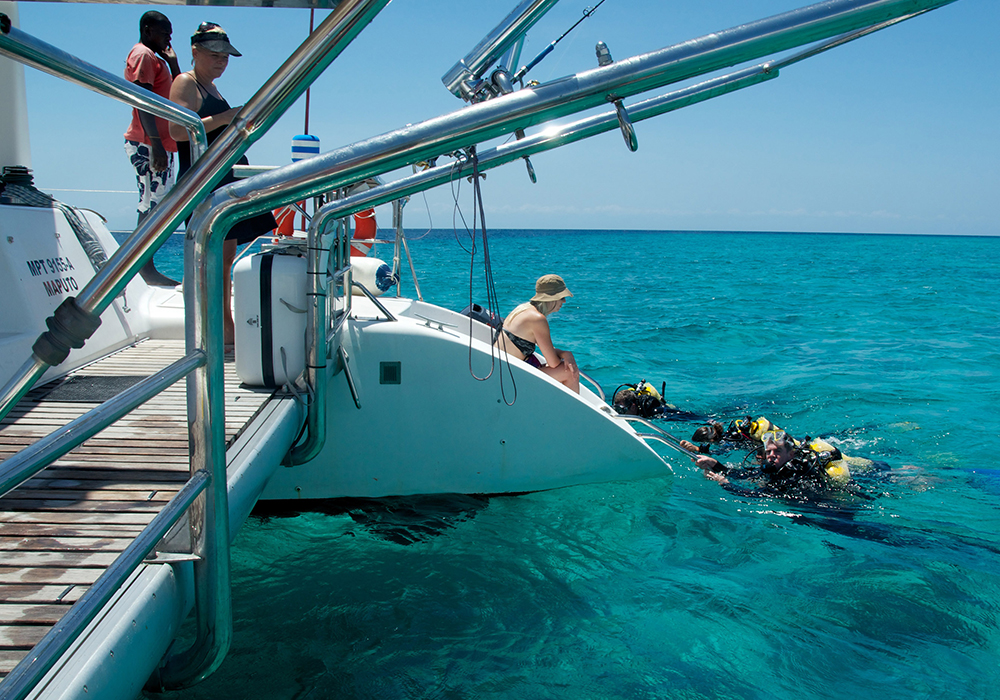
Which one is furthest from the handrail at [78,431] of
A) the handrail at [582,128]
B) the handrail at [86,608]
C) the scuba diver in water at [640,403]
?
the scuba diver in water at [640,403]

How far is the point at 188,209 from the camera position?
165 centimetres

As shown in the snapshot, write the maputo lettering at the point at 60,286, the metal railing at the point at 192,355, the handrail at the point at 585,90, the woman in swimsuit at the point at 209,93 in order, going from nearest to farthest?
the metal railing at the point at 192,355
the handrail at the point at 585,90
the maputo lettering at the point at 60,286
the woman in swimsuit at the point at 209,93

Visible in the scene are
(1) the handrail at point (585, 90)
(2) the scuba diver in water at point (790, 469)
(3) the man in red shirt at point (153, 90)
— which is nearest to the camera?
(1) the handrail at point (585, 90)

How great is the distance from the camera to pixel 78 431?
4.51 ft

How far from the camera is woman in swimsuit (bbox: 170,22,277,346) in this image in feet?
13.7

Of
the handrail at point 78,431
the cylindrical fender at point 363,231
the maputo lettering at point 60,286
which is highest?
the cylindrical fender at point 363,231

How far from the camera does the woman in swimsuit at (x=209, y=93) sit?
164 inches

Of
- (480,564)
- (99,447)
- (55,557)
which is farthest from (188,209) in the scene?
(480,564)

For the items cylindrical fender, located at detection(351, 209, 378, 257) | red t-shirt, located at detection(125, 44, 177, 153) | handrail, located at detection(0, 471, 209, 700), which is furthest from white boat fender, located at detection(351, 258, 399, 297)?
handrail, located at detection(0, 471, 209, 700)

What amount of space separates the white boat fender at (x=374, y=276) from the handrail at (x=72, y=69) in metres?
4.98

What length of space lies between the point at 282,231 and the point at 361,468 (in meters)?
3.08

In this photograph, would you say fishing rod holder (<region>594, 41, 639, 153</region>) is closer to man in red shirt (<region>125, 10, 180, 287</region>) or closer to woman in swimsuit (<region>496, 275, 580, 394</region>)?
man in red shirt (<region>125, 10, 180, 287</region>)

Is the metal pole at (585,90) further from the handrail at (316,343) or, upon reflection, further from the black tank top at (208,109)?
the black tank top at (208,109)

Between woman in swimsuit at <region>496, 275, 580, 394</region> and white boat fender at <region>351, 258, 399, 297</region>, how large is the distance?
1825 mm
